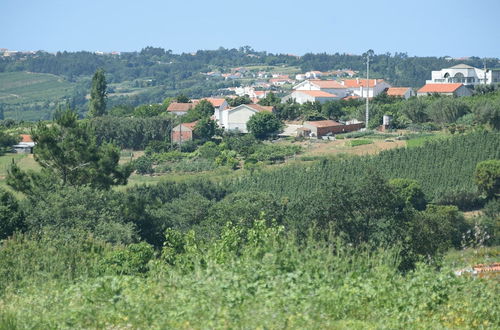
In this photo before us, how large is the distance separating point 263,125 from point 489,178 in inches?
708

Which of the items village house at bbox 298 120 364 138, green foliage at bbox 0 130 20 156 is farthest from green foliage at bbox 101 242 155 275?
village house at bbox 298 120 364 138

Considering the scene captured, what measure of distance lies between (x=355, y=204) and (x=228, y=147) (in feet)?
75.9

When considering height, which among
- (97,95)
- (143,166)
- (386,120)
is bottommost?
(143,166)

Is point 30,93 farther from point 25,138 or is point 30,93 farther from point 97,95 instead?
point 25,138

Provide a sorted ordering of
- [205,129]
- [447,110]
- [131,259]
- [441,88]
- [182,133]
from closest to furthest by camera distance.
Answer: [131,259] < [447,110] < [205,129] < [182,133] < [441,88]

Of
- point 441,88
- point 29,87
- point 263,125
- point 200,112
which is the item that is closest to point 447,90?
point 441,88

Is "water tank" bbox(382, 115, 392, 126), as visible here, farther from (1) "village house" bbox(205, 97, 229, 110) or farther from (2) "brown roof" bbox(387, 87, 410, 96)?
(2) "brown roof" bbox(387, 87, 410, 96)

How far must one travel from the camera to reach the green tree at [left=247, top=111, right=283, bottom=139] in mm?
43844

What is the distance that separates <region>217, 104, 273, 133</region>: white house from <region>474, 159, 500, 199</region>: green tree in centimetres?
2033

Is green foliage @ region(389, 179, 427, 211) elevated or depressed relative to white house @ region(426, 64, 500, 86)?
depressed

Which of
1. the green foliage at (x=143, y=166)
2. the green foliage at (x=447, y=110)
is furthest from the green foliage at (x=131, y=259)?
the green foliage at (x=447, y=110)

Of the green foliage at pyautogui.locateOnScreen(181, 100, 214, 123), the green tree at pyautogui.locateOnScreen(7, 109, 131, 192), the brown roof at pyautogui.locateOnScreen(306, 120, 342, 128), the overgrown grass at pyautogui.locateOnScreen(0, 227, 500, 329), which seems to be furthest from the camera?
the green foliage at pyautogui.locateOnScreen(181, 100, 214, 123)

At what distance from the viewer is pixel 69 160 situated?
2200cm

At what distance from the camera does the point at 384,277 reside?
7.79 meters
